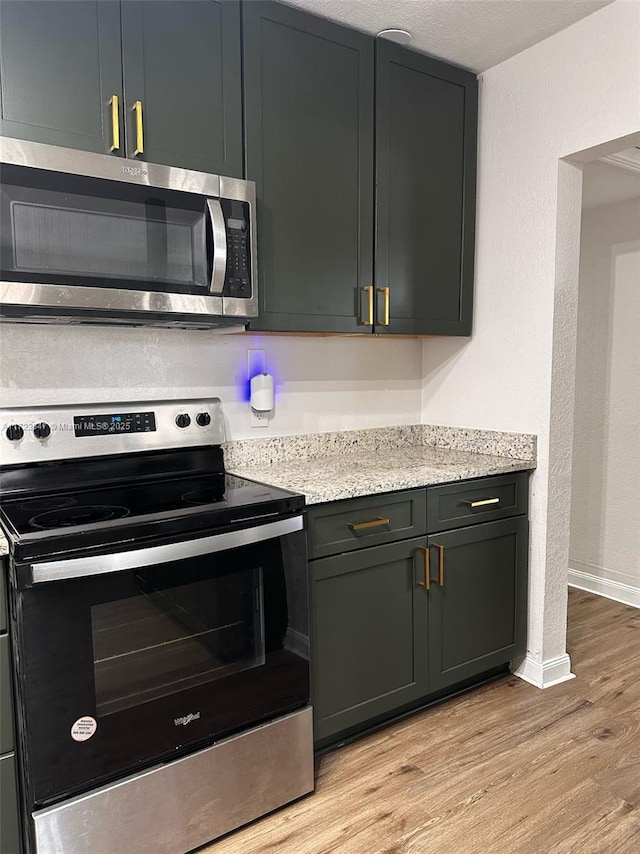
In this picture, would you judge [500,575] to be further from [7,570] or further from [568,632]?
[7,570]

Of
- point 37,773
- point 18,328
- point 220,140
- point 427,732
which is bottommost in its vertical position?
point 427,732

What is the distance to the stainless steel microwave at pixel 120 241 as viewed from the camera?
1.57m

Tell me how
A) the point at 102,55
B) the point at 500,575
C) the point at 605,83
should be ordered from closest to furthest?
1. the point at 102,55
2. the point at 605,83
3. the point at 500,575

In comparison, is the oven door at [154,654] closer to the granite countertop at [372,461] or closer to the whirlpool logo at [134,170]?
the granite countertop at [372,461]

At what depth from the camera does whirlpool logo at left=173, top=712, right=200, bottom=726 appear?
159 cm

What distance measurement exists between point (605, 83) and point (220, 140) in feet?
4.33

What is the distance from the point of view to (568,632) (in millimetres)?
2961

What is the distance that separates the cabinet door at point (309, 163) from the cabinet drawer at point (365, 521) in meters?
0.64

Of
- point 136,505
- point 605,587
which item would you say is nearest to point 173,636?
point 136,505

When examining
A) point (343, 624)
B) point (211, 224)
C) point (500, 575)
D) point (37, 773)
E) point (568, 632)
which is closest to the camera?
point (37, 773)

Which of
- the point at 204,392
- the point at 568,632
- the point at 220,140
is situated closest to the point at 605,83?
the point at 220,140

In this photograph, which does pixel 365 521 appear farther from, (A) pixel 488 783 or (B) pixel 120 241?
(B) pixel 120 241

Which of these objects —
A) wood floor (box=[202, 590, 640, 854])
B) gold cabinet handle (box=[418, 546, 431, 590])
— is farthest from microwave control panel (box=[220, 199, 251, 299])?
wood floor (box=[202, 590, 640, 854])

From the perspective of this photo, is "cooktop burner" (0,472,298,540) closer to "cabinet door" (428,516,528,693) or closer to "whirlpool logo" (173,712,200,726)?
"whirlpool logo" (173,712,200,726)
